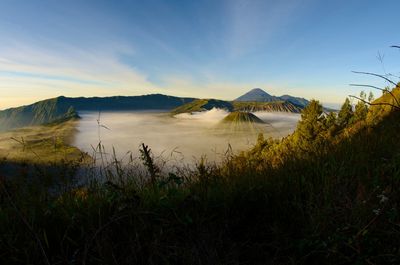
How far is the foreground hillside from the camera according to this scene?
237 cm

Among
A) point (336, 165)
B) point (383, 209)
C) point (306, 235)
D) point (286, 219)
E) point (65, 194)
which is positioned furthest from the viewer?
point (336, 165)

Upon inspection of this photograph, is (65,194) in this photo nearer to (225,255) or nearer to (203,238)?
(203,238)

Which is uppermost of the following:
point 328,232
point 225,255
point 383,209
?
point 383,209

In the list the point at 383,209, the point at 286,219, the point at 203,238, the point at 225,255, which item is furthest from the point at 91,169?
the point at 383,209

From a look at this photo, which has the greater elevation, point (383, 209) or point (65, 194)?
point (383, 209)

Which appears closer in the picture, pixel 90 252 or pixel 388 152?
pixel 90 252

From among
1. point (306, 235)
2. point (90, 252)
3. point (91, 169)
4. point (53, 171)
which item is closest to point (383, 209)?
point (306, 235)

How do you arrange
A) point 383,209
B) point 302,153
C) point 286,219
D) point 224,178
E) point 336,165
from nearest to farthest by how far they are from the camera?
point 383,209, point 286,219, point 336,165, point 224,178, point 302,153

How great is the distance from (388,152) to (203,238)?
3.20 m

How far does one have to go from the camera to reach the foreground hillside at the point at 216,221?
2373mm

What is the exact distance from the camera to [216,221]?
2.92 m

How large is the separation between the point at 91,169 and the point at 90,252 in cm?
189

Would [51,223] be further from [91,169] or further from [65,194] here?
[91,169]

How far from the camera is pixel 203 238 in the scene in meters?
2.62
